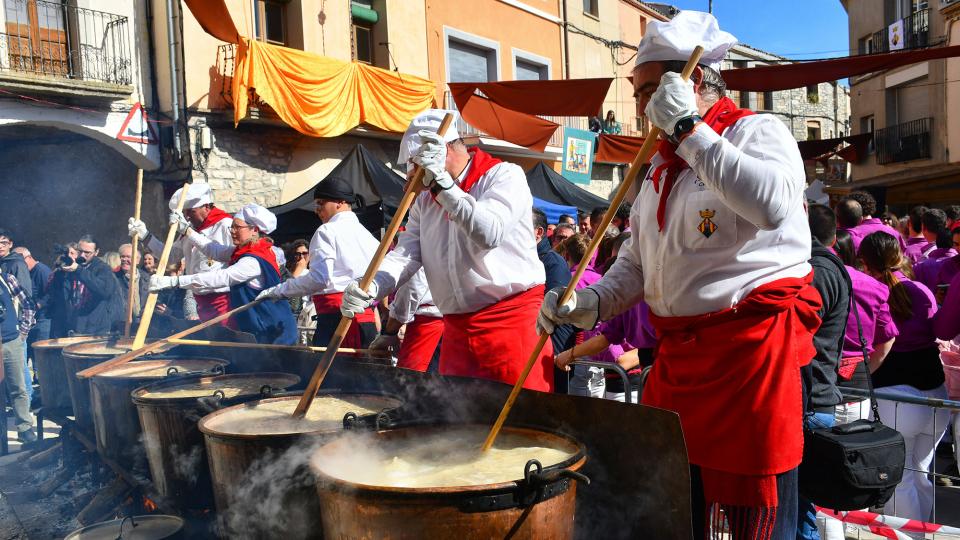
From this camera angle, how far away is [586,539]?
2188 mm

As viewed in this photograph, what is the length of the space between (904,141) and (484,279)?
25.9 metres

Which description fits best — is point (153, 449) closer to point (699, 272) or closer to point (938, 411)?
point (699, 272)

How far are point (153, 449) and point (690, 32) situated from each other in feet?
7.76

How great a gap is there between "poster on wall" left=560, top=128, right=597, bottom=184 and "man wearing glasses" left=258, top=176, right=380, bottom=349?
12005mm

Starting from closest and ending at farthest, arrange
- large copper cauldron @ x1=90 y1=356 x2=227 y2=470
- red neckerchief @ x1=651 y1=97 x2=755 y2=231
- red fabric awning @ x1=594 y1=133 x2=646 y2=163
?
red neckerchief @ x1=651 y1=97 x2=755 y2=231 < large copper cauldron @ x1=90 y1=356 x2=227 y2=470 < red fabric awning @ x1=594 y1=133 x2=646 y2=163

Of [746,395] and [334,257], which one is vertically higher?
[334,257]

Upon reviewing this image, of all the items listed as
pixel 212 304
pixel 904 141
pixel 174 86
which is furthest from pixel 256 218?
pixel 904 141

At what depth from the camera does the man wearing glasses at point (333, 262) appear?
5148 millimetres

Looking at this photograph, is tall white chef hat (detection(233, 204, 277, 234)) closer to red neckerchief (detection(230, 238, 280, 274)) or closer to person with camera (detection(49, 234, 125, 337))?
red neckerchief (detection(230, 238, 280, 274))

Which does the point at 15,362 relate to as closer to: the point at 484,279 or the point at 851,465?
the point at 484,279

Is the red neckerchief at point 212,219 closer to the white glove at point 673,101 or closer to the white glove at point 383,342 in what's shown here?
the white glove at point 383,342

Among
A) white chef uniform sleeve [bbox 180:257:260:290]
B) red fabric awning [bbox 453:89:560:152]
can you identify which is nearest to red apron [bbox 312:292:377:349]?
white chef uniform sleeve [bbox 180:257:260:290]

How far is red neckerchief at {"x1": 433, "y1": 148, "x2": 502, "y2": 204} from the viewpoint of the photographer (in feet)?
11.5

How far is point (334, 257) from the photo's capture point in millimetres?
5223
